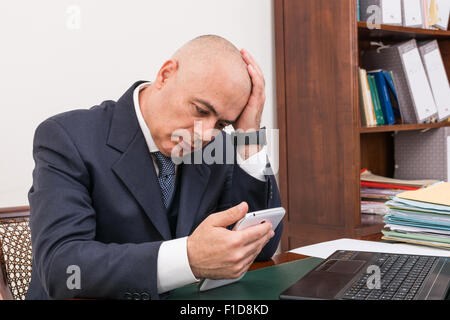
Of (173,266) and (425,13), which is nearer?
(173,266)

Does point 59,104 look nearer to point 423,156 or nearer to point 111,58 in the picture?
point 111,58

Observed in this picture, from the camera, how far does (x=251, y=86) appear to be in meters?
1.30

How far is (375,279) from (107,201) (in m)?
0.58

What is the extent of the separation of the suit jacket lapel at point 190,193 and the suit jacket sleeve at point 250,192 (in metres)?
0.08

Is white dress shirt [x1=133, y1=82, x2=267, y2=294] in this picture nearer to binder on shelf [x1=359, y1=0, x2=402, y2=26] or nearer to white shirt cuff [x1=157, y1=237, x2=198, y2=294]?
white shirt cuff [x1=157, y1=237, x2=198, y2=294]

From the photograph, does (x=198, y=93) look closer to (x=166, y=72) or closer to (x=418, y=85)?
(x=166, y=72)

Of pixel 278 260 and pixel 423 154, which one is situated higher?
pixel 423 154

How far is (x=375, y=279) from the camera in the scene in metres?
0.98

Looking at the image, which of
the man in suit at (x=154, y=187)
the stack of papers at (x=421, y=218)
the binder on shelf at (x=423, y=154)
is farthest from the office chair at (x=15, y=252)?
the binder on shelf at (x=423, y=154)

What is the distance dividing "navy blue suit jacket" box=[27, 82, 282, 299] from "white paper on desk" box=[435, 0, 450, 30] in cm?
173

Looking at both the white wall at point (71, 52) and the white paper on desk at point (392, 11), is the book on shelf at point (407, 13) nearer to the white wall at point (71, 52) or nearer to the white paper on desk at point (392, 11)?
the white paper on desk at point (392, 11)

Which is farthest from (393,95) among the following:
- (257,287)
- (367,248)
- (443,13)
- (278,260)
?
(257,287)

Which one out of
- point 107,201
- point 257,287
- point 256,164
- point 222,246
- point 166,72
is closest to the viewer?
point 222,246
